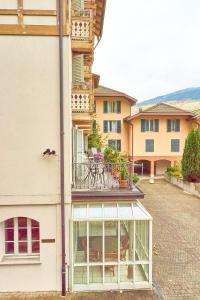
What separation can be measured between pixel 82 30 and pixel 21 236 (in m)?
7.92

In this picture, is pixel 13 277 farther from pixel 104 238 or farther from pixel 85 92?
pixel 85 92

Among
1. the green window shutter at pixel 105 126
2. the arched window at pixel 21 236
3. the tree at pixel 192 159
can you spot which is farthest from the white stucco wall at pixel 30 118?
the green window shutter at pixel 105 126

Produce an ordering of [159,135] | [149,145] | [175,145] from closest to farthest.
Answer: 1. [159,135]
2. [149,145]
3. [175,145]

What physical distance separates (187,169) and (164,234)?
1497 cm

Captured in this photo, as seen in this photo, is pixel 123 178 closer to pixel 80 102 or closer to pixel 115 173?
pixel 115 173

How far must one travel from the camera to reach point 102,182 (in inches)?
490

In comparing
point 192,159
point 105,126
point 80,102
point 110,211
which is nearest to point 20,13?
point 80,102

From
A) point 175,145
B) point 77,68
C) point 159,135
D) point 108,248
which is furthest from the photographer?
point 175,145

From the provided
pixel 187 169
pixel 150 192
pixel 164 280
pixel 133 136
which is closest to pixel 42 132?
pixel 164 280

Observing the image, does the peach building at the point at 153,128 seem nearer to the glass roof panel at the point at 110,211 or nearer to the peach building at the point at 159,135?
the peach building at the point at 159,135

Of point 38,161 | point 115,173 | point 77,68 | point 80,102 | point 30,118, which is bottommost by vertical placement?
point 115,173

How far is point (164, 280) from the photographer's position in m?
11.5

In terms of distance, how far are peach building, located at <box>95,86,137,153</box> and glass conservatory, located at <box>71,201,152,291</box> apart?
28557 mm

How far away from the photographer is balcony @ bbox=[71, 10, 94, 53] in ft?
38.3
